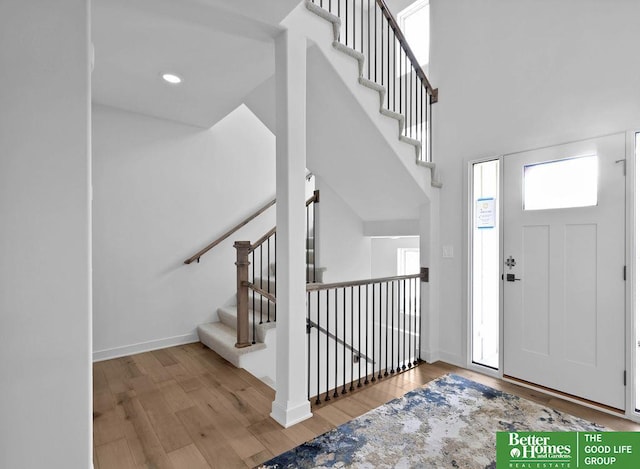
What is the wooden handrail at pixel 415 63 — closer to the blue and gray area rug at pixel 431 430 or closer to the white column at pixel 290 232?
the white column at pixel 290 232

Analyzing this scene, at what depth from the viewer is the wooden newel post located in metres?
3.05

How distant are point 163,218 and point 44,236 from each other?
8.20 ft

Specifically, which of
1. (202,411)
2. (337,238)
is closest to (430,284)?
(337,238)

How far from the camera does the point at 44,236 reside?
1214 mm

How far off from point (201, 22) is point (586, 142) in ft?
9.30

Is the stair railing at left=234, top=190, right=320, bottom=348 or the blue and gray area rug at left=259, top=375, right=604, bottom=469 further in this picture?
the stair railing at left=234, top=190, right=320, bottom=348

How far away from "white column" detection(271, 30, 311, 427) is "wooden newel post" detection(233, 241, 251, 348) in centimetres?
96

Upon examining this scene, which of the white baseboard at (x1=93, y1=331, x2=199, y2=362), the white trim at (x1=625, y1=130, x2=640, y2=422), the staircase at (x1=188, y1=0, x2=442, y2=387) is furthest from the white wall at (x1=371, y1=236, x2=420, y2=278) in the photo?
the white baseboard at (x1=93, y1=331, x2=199, y2=362)

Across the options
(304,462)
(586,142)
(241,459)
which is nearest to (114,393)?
(241,459)

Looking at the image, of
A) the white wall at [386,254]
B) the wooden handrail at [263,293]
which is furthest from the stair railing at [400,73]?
the wooden handrail at [263,293]

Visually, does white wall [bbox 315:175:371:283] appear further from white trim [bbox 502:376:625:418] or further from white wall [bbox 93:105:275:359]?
white trim [bbox 502:376:625:418]

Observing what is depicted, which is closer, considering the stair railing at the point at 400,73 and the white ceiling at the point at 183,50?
the white ceiling at the point at 183,50

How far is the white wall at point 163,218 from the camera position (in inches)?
128

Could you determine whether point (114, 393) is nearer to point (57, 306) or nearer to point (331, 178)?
point (57, 306)
